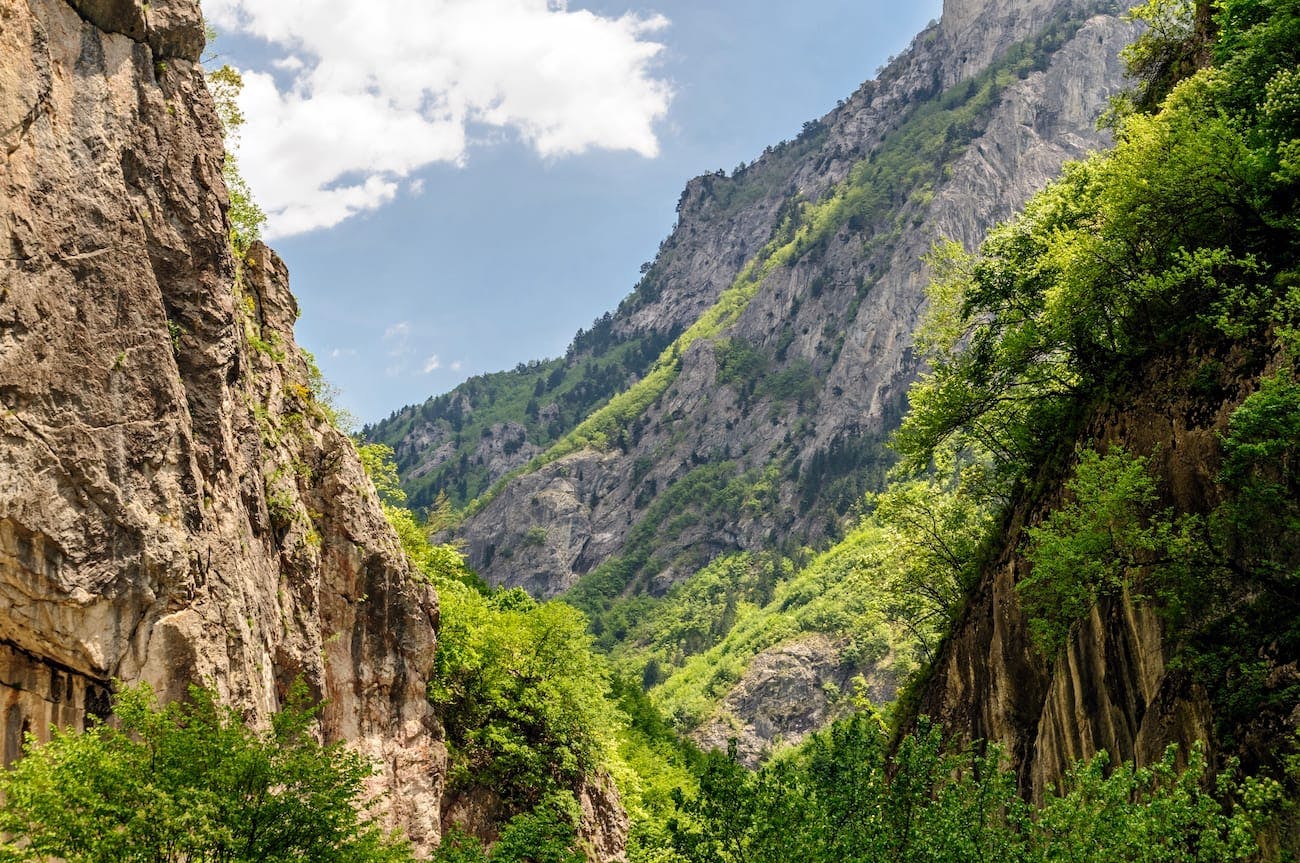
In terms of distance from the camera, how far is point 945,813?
49.3ft

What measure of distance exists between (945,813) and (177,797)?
13850 millimetres

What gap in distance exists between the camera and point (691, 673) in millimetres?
180375

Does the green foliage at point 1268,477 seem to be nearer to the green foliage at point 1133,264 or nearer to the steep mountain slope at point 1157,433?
the steep mountain slope at point 1157,433

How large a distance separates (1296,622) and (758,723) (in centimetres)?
14750

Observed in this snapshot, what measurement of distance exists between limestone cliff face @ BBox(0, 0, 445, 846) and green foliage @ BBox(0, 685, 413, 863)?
3118mm

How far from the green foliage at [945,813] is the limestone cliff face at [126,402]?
1373cm

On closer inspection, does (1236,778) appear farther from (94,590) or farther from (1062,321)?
(94,590)

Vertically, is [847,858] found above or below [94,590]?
below

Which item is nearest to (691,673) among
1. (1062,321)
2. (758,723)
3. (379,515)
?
(758,723)

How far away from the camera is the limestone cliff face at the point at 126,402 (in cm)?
2112

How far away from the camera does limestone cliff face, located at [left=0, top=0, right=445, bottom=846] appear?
69.3 feet

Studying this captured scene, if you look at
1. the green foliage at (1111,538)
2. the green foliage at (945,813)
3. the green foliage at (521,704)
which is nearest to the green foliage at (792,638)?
the green foliage at (521,704)

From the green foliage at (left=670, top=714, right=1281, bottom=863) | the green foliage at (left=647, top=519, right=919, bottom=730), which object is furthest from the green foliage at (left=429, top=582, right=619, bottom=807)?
the green foliage at (left=647, top=519, right=919, bottom=730)

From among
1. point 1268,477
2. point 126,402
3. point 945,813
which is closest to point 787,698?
point 126,402
